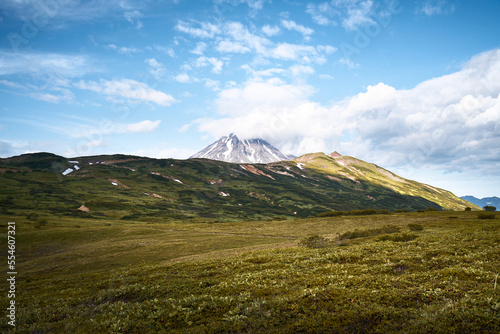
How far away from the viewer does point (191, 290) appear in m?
22.4

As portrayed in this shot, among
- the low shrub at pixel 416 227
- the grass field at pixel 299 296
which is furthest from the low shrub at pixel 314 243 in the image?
the low shrub at pixel 416 227

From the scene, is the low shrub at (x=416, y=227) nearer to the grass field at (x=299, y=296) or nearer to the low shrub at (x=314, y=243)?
the grass field at (x=299, y=296)

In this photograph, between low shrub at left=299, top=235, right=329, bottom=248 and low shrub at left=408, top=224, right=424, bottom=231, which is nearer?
low shrub at left=299, top=235, right=329, bottom=248

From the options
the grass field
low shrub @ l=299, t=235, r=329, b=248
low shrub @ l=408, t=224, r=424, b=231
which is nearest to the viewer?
the grass field

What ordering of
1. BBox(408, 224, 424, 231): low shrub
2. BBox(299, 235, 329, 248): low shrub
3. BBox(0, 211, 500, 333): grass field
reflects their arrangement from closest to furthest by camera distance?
BBox(0, 211, 500, 333): grass field → BBox(299, 235, 329, 248): low shrub → BBox(408, 224, 424, 231): low shrub

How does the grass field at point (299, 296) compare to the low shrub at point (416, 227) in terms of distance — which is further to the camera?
the low shrub at point (416, 227)

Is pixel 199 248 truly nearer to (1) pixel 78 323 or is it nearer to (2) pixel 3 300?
(2) pixel 3 300

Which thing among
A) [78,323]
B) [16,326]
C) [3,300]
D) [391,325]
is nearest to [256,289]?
[391,325]

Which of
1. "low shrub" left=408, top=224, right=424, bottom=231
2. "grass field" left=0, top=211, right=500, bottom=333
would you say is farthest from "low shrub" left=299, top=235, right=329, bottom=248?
"low shrub" left=408, top=224, right=424, bottom=231

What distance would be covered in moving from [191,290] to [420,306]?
58.4 feet

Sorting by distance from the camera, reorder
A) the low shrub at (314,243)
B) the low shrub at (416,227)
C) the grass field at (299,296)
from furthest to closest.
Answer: the low shrub at (416,227) → the low shrub at (314,243) → the grass field at (299,296)

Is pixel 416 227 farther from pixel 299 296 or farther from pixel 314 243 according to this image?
pixel 299 296

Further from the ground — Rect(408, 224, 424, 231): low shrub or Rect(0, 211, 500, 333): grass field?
Rect(408, 224, 424, 231): low shrub

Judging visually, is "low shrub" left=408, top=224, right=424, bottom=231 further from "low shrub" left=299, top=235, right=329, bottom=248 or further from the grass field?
"low shrub" left=299, top=235, right=329, bottom=248
